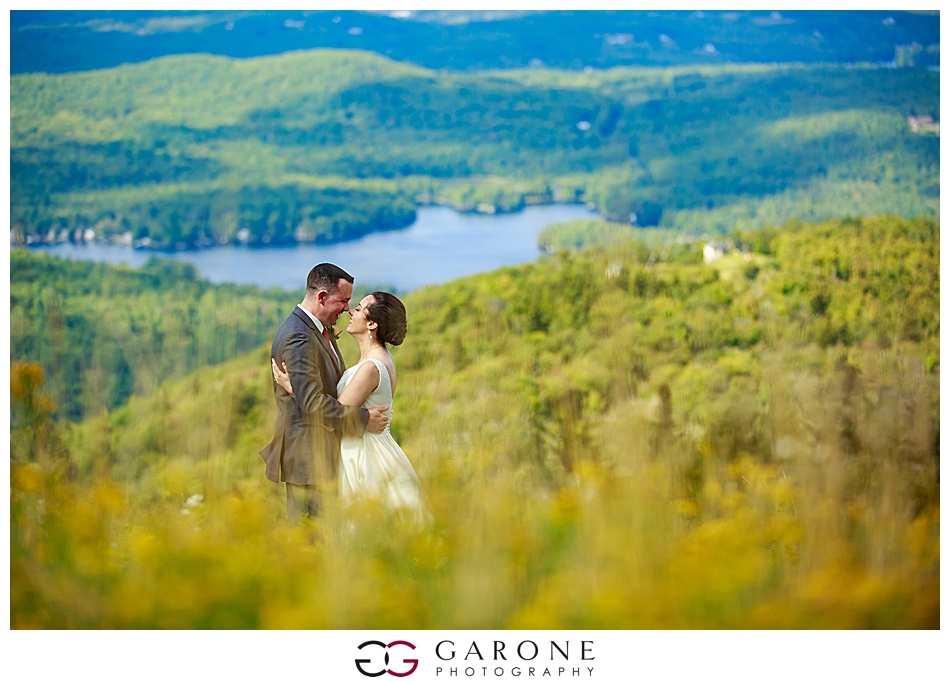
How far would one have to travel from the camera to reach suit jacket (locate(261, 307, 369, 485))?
263cm

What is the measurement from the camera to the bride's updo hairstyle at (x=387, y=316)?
2.67m

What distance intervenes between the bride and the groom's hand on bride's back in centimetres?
4

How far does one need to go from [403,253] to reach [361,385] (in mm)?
15678

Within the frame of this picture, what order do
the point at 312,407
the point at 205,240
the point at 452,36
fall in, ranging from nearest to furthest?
1. the point at 312,407
2. the point at 452,36
3. the point at 205,240

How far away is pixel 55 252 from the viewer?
1903 centimetres

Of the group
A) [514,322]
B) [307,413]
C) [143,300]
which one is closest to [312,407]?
[307,413]

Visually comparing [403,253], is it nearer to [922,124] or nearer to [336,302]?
[922,124]

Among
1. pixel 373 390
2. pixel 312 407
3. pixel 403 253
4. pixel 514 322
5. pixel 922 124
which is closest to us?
pixel 312 407

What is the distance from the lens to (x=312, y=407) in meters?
2.61

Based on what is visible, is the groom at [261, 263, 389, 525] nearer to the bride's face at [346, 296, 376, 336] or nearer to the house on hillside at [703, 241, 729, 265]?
the bride's face at [346, 296, 376, 336]
